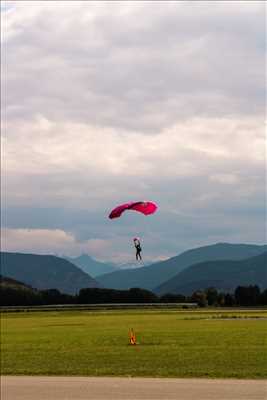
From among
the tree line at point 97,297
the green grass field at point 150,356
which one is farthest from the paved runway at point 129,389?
the tree line at point 97,297

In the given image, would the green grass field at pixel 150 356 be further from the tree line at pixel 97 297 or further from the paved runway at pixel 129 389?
the tree line at pixel 97 297

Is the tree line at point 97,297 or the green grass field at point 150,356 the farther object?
the tree line at point 97,297

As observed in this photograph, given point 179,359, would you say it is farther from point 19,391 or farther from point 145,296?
point 145,296

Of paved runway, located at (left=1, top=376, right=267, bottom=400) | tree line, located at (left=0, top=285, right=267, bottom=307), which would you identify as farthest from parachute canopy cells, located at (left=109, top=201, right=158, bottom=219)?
tree line, located at (left=0, top=285, right=267, bottom=307)

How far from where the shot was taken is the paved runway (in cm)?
2138

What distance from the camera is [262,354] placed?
3506cm

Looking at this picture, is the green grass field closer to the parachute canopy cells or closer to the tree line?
the parachute canopy cells

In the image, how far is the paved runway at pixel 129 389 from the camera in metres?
21.4

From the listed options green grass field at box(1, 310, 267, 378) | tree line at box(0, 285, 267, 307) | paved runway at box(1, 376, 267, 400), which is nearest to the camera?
paved runway at box(1, 376, 267, 400)

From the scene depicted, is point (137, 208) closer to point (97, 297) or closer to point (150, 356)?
point (150, 356)

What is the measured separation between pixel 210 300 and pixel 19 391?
3284 inches

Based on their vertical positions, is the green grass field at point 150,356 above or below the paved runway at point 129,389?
below

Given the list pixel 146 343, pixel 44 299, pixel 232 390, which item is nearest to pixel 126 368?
pixel 232 390

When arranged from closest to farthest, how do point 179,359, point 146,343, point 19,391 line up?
point 19,391, point 179,359, point 146,343
